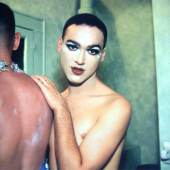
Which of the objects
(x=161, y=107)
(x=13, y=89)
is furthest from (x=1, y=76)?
(x=161, y=107)

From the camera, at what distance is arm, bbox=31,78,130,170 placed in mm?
1168

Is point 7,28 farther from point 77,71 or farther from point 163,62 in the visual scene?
point 163,62

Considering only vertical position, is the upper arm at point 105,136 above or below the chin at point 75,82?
below

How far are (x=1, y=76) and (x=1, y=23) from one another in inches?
8.4

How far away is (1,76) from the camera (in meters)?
1.08

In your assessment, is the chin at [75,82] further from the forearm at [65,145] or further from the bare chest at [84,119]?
the forearm at [65,145]

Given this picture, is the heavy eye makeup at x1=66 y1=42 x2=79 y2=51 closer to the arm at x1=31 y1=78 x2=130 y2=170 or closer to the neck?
the neck

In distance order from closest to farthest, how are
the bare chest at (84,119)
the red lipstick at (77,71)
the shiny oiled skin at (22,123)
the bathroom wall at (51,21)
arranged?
the shiny oiled skin at (22,123) → the bare chest at (84,119) → the red lipstick at (77,71) → the bathroom wall at (51,21)

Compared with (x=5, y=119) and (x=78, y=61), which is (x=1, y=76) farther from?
(x=78, y=61)

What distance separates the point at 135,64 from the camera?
228 cm

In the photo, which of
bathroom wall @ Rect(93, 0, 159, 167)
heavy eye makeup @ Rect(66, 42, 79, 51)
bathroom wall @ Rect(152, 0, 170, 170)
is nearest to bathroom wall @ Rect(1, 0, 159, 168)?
bathroom wall @ Rect(93, 0, 159, 167)

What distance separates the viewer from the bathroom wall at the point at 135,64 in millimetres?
2227

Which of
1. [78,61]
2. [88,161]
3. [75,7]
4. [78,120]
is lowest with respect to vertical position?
[88,161]

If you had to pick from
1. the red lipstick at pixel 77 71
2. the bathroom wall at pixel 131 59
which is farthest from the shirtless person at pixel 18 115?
the bathroom wall at pixel 131 59
